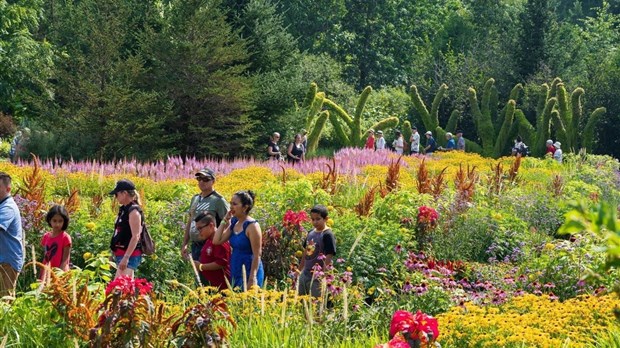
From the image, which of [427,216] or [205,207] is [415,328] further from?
[427,216]

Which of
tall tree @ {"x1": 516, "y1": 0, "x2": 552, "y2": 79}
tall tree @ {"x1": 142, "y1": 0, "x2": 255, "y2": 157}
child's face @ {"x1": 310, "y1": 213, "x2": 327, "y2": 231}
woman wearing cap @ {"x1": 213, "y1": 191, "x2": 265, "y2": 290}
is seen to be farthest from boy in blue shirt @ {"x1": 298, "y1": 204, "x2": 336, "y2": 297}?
tall tree @ {"x1": 516, "y1": 0, "x2": 552, "y2": 79}

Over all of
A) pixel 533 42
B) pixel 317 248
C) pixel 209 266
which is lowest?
pixel 209 266

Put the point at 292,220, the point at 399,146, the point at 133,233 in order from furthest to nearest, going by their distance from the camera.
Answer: the point at 399,146, the point at 292,220, the point at 133,233

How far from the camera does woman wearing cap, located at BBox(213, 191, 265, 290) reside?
809 cm

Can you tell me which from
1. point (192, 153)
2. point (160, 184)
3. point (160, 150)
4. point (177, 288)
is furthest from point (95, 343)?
point (192, 153)

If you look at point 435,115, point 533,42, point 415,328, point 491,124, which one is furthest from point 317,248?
point 533,42

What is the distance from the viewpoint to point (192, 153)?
25531 millimetres

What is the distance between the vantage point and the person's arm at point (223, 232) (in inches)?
332

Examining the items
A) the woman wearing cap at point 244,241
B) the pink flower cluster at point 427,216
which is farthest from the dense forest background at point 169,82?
the woman wearing cap at point 244,241

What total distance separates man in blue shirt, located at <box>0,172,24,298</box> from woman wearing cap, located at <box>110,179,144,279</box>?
80cm

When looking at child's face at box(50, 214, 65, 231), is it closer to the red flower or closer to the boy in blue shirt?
the boy in blue shirt

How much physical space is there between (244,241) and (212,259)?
19.8 inches

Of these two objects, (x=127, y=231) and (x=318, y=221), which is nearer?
(x=127, y=231)

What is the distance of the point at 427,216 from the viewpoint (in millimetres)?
11820
